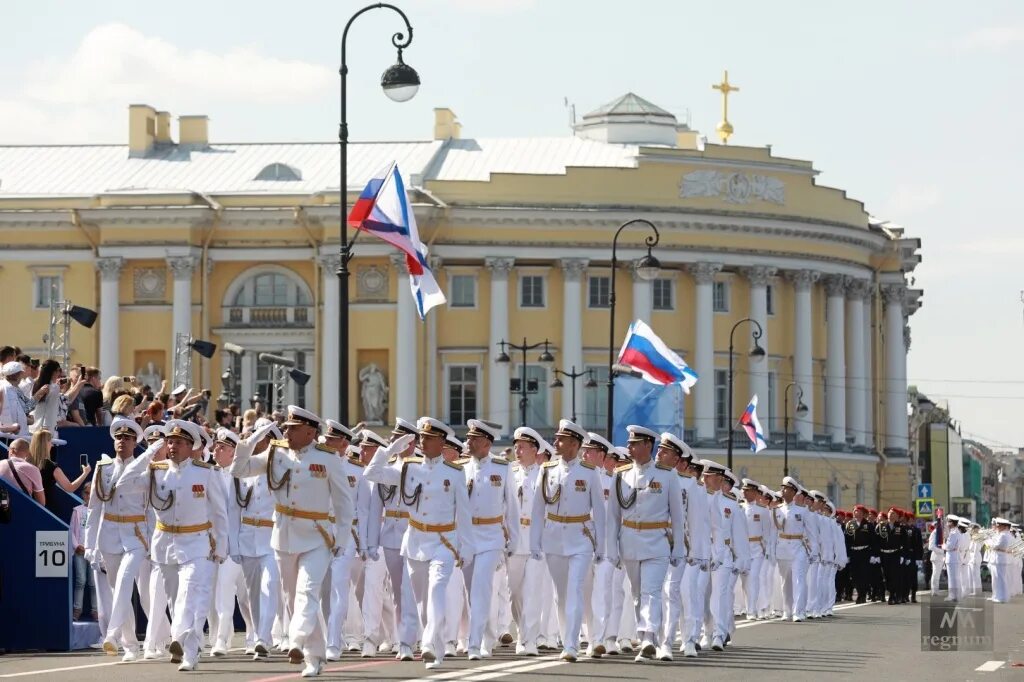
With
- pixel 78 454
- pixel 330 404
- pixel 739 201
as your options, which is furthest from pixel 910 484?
pixel 78 454

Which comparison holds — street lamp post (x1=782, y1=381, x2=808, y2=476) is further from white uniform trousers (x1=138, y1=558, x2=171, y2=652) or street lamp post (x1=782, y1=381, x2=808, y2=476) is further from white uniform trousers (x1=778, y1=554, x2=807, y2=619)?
white uniform trousers (x1=138, y1=558, x2=171, y2=652)

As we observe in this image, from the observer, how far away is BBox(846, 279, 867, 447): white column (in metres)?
82.7

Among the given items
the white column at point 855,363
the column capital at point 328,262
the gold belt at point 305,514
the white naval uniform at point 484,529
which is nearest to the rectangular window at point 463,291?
the column capital at point 328,262

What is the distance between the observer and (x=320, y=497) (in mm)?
17172

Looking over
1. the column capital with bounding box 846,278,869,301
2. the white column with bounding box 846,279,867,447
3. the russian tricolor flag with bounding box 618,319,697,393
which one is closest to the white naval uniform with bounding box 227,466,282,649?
the russian tricolor flag with bounding box 618,319,697,393

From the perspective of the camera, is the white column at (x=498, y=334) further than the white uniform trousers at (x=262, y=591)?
Yes

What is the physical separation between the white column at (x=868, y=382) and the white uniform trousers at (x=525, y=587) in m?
63.7

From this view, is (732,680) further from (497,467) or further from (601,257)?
(601,257)

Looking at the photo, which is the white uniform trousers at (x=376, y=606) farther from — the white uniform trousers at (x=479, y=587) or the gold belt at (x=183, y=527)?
the gold belt at (x=183, y=527)

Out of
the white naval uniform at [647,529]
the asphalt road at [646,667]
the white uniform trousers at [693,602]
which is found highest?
the white naval uniform at [647,529]

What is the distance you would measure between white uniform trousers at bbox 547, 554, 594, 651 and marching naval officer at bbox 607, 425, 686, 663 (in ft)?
0.95

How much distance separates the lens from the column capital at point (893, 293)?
86062mm

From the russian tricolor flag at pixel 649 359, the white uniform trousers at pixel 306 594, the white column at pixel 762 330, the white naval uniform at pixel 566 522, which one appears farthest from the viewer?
the white column at pixel 762 330

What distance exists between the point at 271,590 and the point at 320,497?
2511 mm
